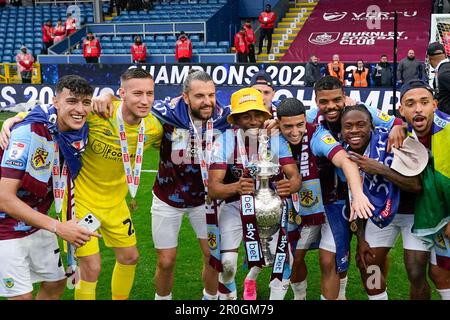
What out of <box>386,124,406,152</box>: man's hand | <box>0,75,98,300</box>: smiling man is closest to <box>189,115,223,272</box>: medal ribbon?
<box>0,75,98,300</box>: smiling man

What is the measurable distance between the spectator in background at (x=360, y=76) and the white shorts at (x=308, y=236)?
1122 cm

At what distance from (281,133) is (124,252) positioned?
1682mm

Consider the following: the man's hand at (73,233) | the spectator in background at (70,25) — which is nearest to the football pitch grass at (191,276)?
the man's hand at (73,233)

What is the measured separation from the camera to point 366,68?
15.2 meters

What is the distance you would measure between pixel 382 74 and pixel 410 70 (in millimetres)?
756

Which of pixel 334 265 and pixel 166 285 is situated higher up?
pixel 334 265

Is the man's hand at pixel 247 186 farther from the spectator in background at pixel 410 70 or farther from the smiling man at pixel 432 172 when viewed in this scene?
the spectator in background at pixel 410 70

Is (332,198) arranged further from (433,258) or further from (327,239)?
(433,258)

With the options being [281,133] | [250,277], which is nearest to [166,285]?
[250,277]

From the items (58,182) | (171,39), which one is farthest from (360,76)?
(58,182)

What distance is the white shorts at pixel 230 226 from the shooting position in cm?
419

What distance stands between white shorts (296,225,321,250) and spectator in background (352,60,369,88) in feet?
36.8
